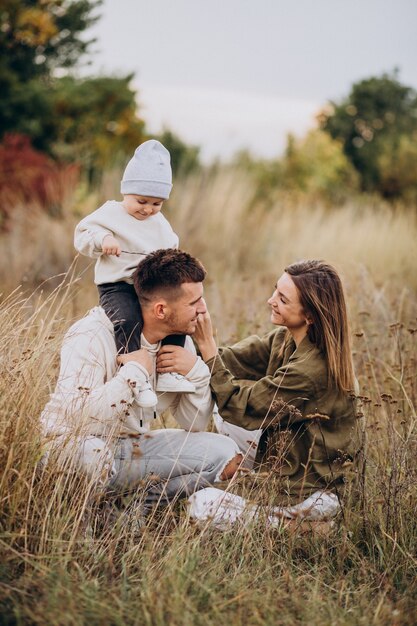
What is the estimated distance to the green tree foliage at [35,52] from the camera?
736 inches

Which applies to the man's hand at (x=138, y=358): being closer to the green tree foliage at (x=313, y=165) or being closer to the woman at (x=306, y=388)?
the woman at (x=306, y=388)

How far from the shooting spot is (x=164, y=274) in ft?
12.8

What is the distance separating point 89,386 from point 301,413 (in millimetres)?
1124

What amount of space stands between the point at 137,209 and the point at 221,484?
162cm

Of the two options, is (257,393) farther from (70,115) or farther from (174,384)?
(70,115)

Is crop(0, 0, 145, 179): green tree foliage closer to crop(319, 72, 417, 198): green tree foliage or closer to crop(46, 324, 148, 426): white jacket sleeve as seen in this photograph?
crop(319, 72, 417, 198): green tree foliage

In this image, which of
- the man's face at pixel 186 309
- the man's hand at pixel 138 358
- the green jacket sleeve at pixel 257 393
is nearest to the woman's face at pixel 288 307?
the green jacket sleeve at pixel 257 393

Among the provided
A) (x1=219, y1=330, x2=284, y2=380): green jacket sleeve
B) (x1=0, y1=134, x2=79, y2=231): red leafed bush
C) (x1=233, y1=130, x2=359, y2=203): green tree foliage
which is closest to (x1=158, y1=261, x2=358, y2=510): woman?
(x1=219, y1=330, x2=284, y2=380): green jacket sleeve

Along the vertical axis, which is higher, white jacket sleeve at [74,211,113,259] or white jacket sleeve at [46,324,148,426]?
white jacket sleeve at [74,211,113,259]

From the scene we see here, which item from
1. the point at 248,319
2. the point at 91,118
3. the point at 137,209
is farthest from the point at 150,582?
the point at 91,118

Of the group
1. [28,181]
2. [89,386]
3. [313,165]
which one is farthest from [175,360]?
[313,165]

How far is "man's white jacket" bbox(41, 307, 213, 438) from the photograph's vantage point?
3570 millimetres

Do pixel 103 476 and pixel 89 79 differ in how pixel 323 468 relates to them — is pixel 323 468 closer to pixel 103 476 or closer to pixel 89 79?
pixel 103 476

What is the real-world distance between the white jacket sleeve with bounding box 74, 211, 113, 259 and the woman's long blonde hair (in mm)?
1061
